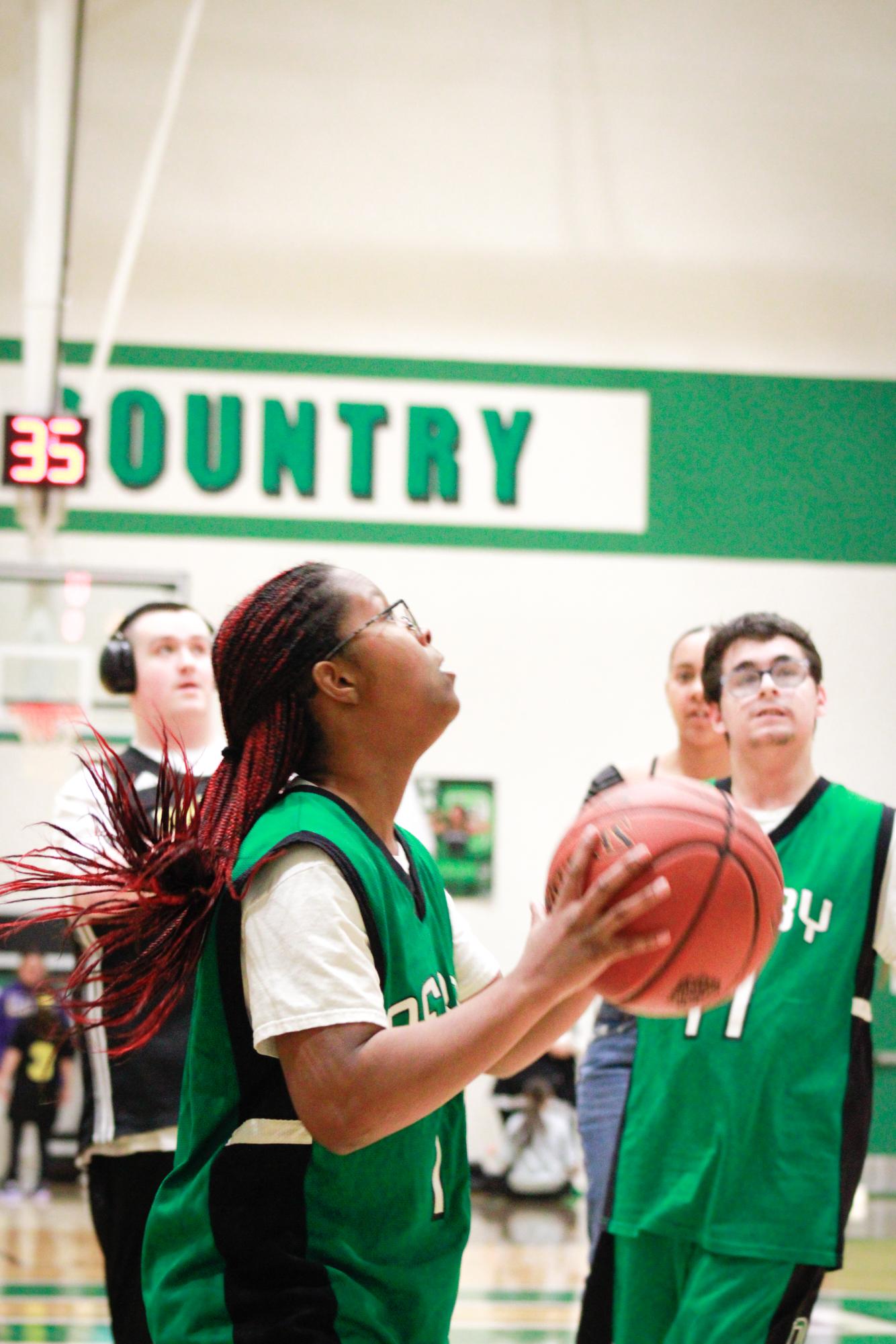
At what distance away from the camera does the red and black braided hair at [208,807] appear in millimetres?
1884

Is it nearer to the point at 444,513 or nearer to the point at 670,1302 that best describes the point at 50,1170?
the point at 444,513

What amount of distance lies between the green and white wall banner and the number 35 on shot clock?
2.88 feet

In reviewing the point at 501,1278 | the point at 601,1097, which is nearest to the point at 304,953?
the point at 601,1097

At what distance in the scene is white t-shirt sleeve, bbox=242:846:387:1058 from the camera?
168cm

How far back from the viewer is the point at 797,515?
10.0 m

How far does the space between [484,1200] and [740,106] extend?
→ 23.8 feet

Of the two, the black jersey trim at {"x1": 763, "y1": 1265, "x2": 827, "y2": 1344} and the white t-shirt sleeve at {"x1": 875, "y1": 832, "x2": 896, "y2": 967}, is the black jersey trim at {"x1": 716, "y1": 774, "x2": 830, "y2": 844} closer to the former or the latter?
the white t-shirt sleeve at {"x1": 875, "y1": 832, "x2": 896, "y2": 967}

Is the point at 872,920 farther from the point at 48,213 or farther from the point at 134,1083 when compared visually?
the point at 48,213

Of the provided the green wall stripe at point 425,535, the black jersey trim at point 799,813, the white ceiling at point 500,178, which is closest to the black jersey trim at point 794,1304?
the black jersey trim at point 799,813

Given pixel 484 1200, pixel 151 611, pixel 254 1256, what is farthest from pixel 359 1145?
pixel 484 1200

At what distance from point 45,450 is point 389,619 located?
7.26 metres

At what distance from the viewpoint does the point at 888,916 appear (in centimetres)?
295

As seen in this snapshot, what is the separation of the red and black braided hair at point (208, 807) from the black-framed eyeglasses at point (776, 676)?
143cm

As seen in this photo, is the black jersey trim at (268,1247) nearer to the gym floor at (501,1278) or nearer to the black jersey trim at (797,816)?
the black jersey trim at (797,816)
